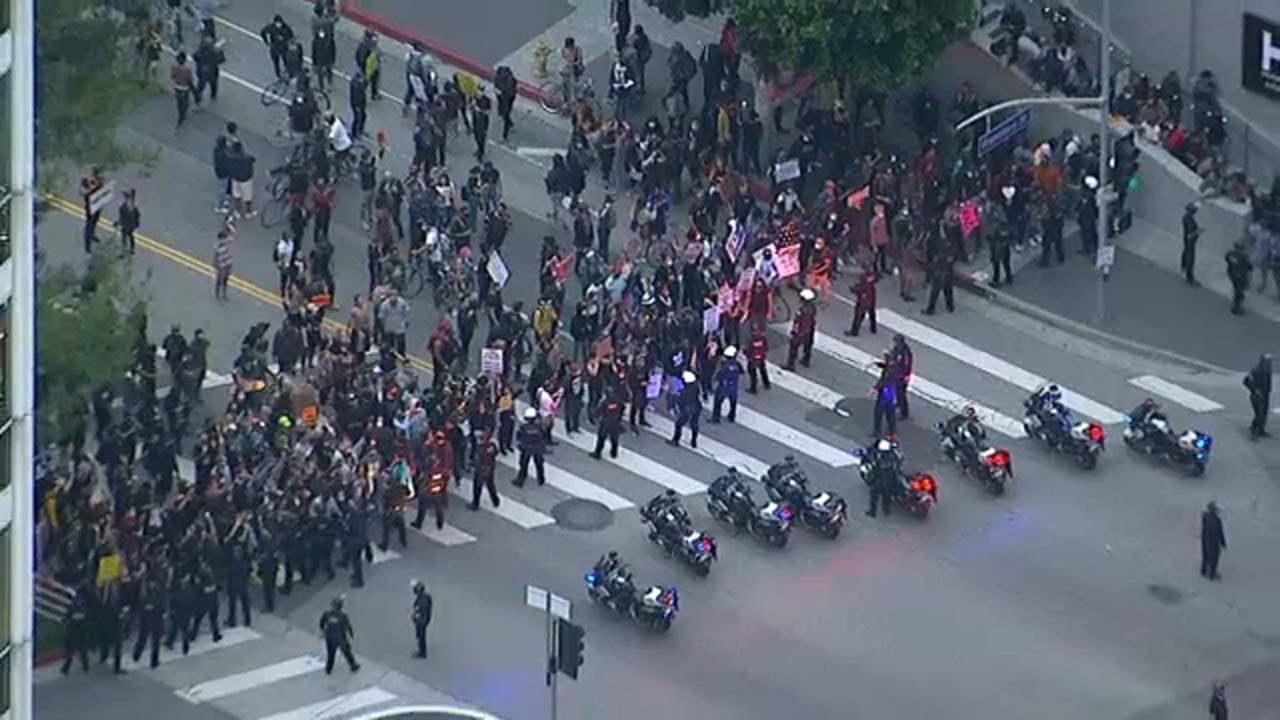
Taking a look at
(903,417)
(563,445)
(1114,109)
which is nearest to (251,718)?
(563,445)

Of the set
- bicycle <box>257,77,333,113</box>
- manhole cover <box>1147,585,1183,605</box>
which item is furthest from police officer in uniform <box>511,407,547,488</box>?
bicycle <box>257,77,333,113</box>

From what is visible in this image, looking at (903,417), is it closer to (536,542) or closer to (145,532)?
(536,542)

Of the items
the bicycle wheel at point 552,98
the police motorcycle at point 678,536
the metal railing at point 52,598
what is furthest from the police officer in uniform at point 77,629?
the bicycle wheel at point 552,98

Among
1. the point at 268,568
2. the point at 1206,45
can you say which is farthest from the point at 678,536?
the point at 1206,45

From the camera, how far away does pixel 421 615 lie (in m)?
49.7

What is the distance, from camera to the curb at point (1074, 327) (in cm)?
5975

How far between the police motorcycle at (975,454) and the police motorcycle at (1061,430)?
2.78 feet

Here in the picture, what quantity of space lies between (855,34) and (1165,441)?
939 cm

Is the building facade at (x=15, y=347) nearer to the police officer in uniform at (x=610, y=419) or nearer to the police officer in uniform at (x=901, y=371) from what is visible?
the police officer in uniform at (x=610, y=419)

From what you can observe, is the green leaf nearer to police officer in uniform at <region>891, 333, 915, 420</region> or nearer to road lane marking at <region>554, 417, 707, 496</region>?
police officer in uniform at <region>891, 333, 915, 420</region>

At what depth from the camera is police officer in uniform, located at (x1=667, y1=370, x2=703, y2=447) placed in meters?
55.4

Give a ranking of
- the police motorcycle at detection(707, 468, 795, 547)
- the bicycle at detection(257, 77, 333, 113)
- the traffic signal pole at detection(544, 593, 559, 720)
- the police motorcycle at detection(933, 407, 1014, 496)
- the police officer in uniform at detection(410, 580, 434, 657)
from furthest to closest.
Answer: the bicycle at detection(257, 77, 333, 113)
the police motorcycle at detection(933, 407, 1014, 496)
the police motorcycle at detection(707, 468, 795, 547)
the police officer in uniform at detection(410, 580, 434, 657)
the traffic signal pole at detection(544, 593, 559, 720)

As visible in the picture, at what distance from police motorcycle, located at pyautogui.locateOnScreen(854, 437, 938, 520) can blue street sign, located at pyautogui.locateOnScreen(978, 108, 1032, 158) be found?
8909 millimetres

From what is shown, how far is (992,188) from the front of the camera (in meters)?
61.8
